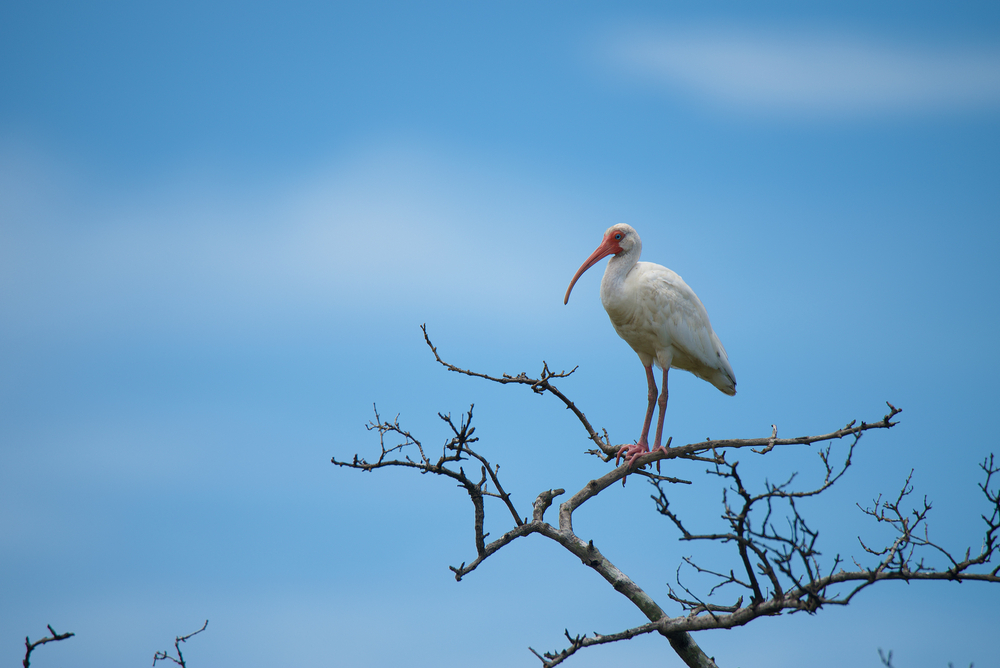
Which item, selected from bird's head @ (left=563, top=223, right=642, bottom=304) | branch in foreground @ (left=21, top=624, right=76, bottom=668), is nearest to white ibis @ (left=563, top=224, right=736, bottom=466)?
bird's head @ (left=563, top=223, right=642, bottom=304)

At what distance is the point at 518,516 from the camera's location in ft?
21.8

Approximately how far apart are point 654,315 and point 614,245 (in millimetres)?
975

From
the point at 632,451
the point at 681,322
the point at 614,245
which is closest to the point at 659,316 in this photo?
the point at 681,322

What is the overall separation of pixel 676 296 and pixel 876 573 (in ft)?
12.4

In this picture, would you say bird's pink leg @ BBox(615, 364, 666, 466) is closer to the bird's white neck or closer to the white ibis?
the white ibis

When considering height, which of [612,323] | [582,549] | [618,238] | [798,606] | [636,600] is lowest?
[798,606]

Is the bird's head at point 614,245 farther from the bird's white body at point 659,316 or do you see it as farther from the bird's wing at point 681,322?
the bird's wing at point 681,322

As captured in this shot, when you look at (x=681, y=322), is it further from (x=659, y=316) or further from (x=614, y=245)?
(x=614, y=245)

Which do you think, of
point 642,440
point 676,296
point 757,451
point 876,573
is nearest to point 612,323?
point 676,296

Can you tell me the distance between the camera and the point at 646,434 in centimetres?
817

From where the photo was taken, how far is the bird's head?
862 centimetres

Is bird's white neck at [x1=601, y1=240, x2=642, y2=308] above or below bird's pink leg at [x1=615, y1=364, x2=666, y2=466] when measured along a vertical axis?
above

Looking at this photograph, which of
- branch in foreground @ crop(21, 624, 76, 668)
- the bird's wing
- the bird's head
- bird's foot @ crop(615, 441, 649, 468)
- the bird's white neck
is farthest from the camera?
the bird's head

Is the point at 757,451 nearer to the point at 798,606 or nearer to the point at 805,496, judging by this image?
the point at 805,496
